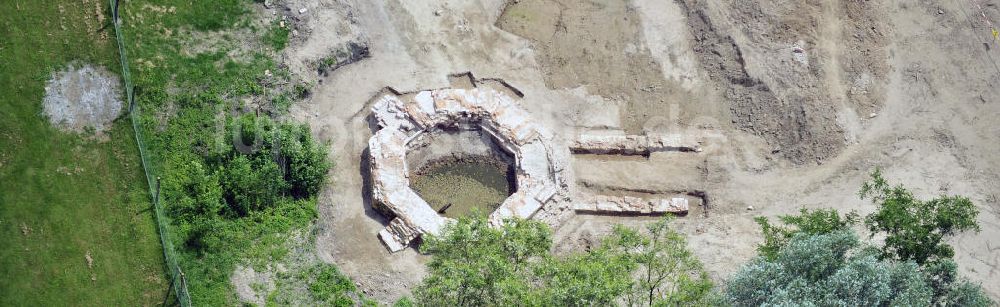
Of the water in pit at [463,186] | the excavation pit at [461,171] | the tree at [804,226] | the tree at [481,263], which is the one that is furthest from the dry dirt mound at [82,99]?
the tree at [804,226]

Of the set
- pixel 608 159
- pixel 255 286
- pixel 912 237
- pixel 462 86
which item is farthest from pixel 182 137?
pixel 912 237

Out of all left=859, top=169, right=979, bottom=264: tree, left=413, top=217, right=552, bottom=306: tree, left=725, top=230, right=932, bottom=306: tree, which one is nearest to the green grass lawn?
left=413, top=217, right=552, bottom=306: tree

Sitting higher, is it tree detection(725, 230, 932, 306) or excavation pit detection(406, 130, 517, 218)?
tree detection(725, 230, 932, 306)

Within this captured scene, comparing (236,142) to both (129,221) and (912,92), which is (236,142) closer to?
(129,221)

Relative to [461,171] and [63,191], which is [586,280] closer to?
[461,171]

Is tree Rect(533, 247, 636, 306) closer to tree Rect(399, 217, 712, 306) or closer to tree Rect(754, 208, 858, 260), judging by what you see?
tree Rect(399, 217, 712, 306)

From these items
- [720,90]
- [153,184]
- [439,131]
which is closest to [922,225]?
[720,90]
